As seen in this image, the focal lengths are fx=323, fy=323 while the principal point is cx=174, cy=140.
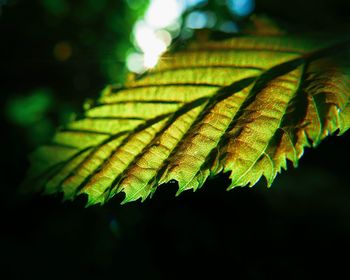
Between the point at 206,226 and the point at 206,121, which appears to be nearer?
the point at 206,121

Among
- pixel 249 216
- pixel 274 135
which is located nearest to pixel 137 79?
pixel 274 135

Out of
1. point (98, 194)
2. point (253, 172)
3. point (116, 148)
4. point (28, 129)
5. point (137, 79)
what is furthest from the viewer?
point (28, 129)

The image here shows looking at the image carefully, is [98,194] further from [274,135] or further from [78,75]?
[78,75]

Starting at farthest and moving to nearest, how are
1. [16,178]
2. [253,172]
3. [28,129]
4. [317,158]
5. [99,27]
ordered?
[99,27] → [28,129] → [16,178] → [317,158] → [253,172]

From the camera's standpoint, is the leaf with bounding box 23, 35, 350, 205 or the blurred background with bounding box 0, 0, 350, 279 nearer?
the leaf with bounding box 23, 35, 350, 205

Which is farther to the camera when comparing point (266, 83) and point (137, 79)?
point (137, 79)

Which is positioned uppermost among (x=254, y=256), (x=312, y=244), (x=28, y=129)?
(x=28, y=129)

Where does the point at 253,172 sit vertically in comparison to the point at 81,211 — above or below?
below

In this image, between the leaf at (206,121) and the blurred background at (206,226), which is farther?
the blurred background at (206,226)
